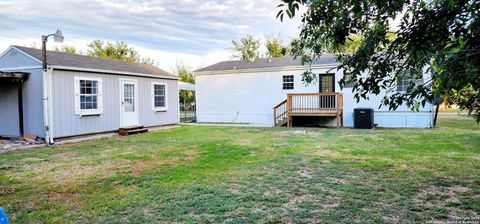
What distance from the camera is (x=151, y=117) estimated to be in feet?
41.4

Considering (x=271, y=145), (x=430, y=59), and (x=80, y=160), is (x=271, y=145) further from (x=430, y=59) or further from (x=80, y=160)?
(x=430, y=59)

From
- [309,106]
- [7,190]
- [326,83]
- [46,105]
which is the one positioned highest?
[326,83]

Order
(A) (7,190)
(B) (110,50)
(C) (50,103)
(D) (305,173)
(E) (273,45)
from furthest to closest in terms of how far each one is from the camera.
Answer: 1. (B) (110,50)
2. (E) (273,45)
3. (C) (50,103)
4. (D) (305,173)
5. (A) (7,190)

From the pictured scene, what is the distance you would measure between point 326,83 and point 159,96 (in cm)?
751

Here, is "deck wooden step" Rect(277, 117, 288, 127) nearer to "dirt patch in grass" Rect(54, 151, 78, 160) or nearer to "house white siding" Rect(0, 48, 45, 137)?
"dirt patch in grass" Rect(54, 151, 78, 160)

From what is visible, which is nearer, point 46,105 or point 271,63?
point 46,105

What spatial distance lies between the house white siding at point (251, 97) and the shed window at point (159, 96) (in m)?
3.62

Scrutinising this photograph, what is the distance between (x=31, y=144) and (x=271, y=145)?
674 cm

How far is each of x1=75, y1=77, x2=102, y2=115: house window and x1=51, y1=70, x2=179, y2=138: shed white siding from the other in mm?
133

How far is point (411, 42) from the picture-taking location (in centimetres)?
233

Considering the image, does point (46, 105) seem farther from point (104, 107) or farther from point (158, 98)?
point (158, 98)

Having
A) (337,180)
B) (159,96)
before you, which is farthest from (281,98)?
(337,180)

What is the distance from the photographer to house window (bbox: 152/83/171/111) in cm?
1282

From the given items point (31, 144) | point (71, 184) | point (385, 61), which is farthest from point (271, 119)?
point (385, 61)
